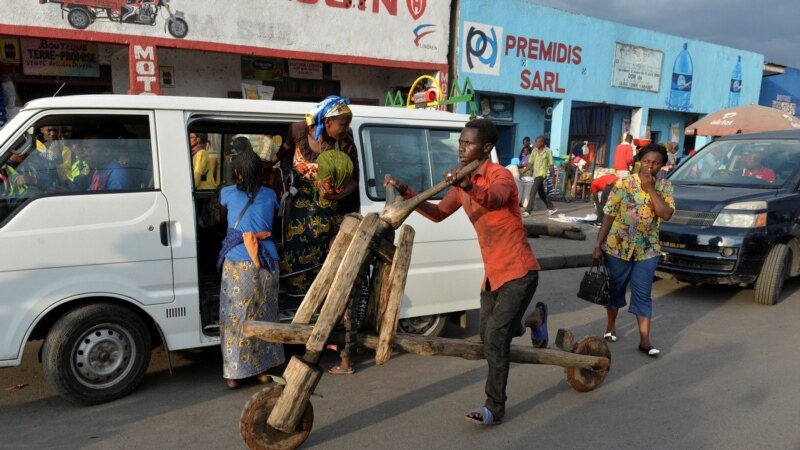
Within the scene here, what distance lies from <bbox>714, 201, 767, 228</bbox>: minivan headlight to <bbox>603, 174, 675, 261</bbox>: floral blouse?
201 cm

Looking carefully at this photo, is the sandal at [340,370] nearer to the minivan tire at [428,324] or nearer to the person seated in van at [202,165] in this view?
the minivan tire at [428,324]

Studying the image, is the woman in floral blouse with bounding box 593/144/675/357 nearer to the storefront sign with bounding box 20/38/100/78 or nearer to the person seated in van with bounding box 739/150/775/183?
the person seated in van with bounding box 739/150/775/183

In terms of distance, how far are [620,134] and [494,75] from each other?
6.35m

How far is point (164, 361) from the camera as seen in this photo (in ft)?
15.1

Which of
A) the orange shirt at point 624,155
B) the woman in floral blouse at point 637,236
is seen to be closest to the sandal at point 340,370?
the woman in floral blouse at point 637,236

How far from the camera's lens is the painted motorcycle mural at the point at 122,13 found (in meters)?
8.68

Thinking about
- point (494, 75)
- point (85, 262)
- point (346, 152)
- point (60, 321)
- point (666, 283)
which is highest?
point (494, 75)

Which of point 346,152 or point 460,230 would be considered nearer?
point 346,152

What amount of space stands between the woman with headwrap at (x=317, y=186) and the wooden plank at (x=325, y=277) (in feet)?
3.36

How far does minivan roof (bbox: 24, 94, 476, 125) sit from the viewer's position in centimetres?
361

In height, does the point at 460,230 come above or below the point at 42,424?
above

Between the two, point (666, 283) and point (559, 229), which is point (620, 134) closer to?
point (559, 229)

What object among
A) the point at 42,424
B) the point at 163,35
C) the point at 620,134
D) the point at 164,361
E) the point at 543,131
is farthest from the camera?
the point at 620,134

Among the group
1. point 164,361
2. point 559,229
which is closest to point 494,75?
point 559,229
